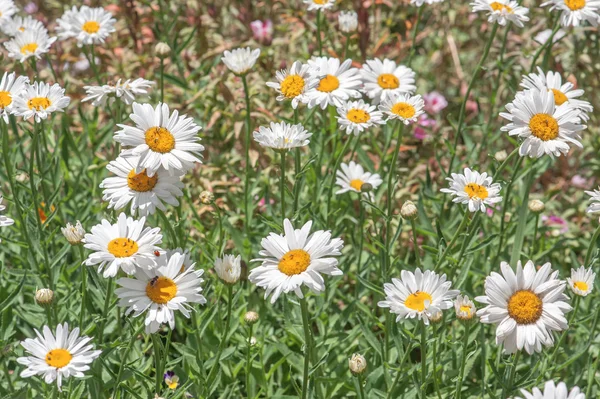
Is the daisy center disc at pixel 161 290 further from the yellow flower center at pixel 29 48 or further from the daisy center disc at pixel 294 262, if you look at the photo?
the yellow flower center at pixel 29 48

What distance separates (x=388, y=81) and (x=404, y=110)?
0.53 meters

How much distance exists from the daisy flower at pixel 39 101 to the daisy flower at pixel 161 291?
2.49 feet

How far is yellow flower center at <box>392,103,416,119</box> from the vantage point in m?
2.88

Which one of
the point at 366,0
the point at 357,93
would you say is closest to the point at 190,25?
the point at 366,0

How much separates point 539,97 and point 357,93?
76 cm

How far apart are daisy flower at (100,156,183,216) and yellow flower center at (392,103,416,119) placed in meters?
0.92

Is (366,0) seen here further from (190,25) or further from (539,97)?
(539,97)

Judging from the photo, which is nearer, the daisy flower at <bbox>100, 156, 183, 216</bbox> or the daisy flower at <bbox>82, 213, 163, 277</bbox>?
the daisy flower at <bbox>82, 213, 163, 277</bbox>

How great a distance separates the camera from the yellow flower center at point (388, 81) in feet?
11.1

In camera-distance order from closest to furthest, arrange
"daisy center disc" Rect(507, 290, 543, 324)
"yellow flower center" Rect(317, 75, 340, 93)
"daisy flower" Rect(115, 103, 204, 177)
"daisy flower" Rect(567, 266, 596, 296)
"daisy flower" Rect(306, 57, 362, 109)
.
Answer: "daisy center disc" Rect(507, 290, 543, 324), "daisy flower" Rect(115, 103, 204, 177), "daisy flower" Rect(567, 266, 596, 296), "daisy flower" Rect(306, 57, 362, 109), "yellow flower center" Rect(317, 75, 340, 93)

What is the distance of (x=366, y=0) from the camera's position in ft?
16.3

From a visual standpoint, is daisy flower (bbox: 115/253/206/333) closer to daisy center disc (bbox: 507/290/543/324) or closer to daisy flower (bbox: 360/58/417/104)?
daisy center disc (bbox: 507/290/543/324)

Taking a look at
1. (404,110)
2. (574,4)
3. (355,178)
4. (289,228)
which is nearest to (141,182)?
(289,228)

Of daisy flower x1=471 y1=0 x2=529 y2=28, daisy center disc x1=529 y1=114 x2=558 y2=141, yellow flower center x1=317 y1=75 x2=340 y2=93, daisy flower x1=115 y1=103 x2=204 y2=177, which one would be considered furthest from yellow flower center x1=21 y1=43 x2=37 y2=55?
daisy center disc x1=529 y1=114 x2=558 y2=141
